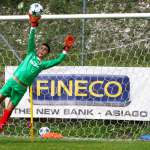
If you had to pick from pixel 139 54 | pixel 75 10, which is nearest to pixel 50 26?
pixel 139 54

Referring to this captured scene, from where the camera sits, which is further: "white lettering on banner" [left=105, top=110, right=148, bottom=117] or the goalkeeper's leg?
"white lettering on banner" [left=105, top=110, right=148, bottom=117]

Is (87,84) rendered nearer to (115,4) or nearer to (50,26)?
(50,26)

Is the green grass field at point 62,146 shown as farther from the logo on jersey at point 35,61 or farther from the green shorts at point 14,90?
the logo on jersey at point 35,61

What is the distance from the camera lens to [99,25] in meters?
12.5

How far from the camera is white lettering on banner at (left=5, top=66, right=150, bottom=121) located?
1135cm

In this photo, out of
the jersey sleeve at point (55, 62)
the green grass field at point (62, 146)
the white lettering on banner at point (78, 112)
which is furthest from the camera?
the white lettering on banner at point (78, 112)

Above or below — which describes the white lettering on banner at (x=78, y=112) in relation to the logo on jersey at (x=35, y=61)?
below

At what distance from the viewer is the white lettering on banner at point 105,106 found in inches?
447

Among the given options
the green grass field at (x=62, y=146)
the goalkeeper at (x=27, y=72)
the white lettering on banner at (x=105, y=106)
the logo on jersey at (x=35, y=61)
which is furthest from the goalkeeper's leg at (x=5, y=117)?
the white lettering on banner at (x=105, y=106)

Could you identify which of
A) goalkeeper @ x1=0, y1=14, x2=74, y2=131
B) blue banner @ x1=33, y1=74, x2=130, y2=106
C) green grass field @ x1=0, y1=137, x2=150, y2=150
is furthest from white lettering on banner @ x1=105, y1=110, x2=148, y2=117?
goalkeeper @ x1=0, y1=14, x2=74, y2=131

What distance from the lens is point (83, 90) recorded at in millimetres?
11531

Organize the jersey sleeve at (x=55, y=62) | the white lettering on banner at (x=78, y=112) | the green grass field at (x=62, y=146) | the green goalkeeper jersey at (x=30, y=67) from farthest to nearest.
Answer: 1. the white lettering on banner at (x=78, y=112)
2. the green goalkeeper jersey at (x=30, y=67)
3. the jersey sleeve at (x=55, y=62)
4. the green grass field at (x=62, y=146)

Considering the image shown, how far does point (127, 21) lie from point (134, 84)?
6.02ft

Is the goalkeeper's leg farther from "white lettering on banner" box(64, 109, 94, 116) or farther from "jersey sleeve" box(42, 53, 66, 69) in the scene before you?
"white lettering on banner" box(64, 109, 94, 116)
